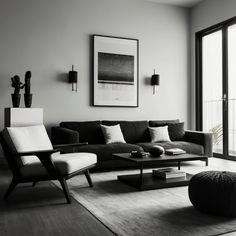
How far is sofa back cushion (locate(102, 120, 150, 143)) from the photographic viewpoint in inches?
207

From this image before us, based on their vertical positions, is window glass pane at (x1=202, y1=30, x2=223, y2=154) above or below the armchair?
above

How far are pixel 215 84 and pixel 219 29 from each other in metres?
1.08

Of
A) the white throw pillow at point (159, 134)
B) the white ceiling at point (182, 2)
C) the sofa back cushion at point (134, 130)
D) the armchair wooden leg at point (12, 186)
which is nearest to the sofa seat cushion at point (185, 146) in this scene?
the white throw pillow at point (159, 134)

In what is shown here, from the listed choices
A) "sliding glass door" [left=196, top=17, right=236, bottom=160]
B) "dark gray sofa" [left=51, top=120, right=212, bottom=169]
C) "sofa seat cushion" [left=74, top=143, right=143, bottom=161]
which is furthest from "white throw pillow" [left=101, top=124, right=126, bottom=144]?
"sliding glass door" [left=196, top=17, right=236, bottom=160]

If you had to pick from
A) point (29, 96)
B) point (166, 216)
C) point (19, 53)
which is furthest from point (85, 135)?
point (166, 216)

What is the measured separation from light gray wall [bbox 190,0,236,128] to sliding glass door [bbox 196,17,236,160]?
9cm

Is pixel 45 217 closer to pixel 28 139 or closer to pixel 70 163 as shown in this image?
pixel 70 163

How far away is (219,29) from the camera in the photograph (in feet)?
18.9

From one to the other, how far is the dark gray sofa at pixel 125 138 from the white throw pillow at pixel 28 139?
74cm

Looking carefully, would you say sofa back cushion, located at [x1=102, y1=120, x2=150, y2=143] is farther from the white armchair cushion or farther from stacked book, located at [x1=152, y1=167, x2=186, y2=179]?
the white armchair cushion

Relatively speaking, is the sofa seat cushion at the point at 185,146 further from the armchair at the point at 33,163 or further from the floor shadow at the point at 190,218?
the floor shadow at the point at 190,218

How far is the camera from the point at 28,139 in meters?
3.20

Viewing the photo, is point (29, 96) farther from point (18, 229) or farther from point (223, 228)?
point (223, 228)

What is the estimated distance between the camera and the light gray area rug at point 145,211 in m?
2.10
